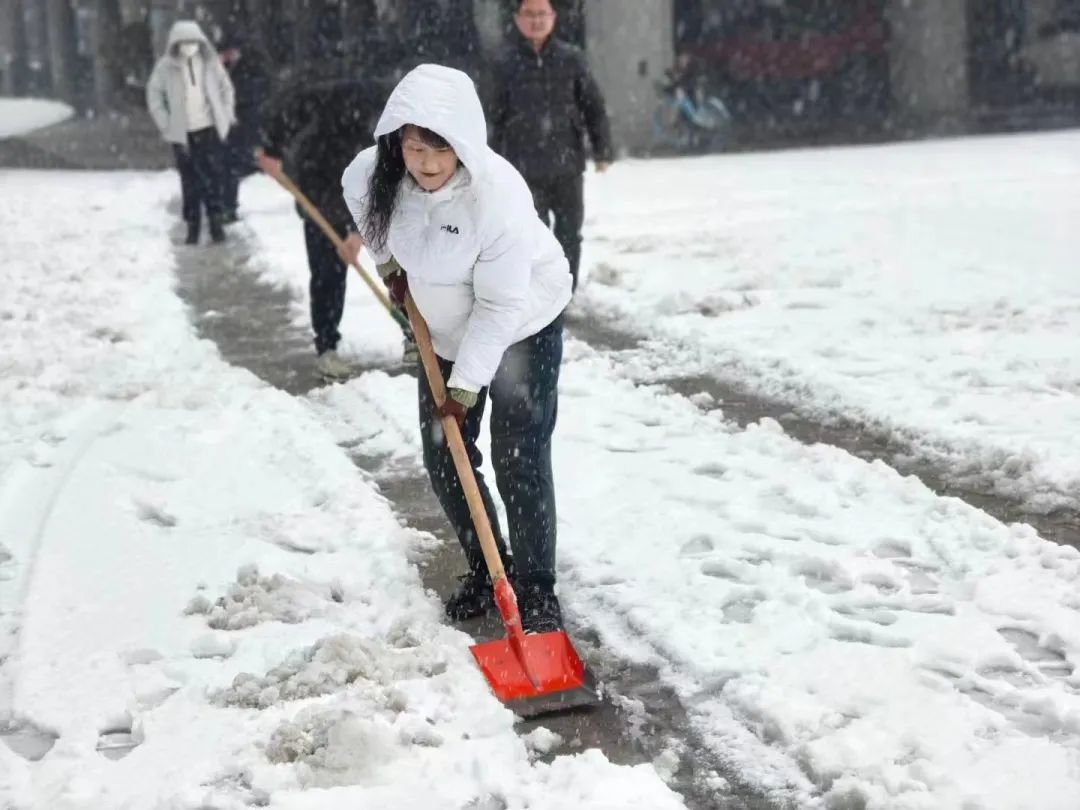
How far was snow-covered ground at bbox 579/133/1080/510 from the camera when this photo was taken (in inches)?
217

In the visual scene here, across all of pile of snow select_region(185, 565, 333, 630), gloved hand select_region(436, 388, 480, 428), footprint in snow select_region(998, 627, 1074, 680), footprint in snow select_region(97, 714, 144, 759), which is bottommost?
footprint in snow select_region(998, 627, 1074, 680)

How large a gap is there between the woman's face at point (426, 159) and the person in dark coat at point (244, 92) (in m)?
9.62

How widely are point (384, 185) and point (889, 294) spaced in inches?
206

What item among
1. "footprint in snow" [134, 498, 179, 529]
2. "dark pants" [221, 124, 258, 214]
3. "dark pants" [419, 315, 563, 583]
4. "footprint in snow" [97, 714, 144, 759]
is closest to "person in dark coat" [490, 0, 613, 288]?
"footprint in snow" [134, 498, 179, 529]

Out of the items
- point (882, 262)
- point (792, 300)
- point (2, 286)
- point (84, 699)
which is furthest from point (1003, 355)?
point (2, 286)

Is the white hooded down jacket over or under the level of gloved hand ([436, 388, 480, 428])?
over

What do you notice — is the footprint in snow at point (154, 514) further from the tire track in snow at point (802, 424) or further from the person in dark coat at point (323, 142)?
the tire track in snow at point (802, 424)

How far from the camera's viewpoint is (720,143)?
19828 millimetres

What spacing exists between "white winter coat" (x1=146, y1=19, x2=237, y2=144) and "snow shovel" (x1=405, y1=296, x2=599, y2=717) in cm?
817

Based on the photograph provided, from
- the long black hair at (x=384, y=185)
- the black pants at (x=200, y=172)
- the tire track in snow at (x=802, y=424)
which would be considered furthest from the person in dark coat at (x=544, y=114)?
the black pants at (x=200, y=172)

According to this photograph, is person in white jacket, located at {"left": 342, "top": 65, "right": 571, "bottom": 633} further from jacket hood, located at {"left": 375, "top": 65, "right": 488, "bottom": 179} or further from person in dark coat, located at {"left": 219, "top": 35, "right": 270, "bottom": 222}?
person in dark coat, located at {"left": 219, "top": 35, "right": 270, "bottom": 222}

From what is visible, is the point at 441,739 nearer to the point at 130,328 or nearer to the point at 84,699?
the point at 84,699

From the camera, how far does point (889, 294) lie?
26.5 feet

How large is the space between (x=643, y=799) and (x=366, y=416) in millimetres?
3288
